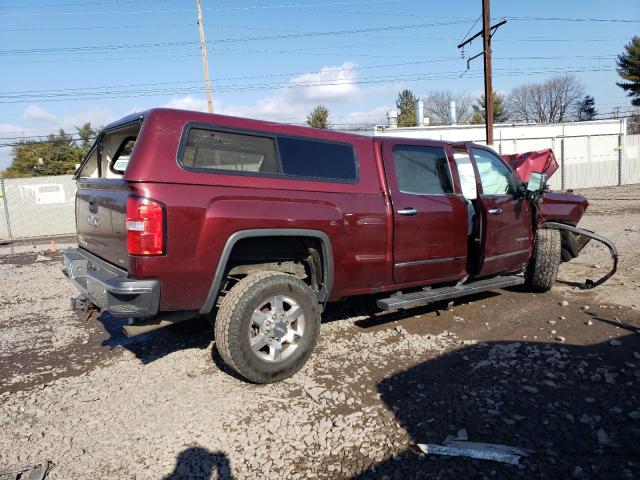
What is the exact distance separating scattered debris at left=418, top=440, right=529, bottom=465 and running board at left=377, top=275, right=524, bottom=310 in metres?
1.61

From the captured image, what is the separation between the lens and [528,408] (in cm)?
321

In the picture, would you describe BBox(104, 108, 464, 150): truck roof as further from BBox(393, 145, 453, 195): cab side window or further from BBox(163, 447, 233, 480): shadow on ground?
BBox(163, 447, 233, 480): shadow on ground

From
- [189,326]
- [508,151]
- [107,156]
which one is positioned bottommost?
[189,326]

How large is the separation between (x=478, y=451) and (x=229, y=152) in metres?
2.64

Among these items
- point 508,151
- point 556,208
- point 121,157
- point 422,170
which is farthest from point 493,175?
point 508,151

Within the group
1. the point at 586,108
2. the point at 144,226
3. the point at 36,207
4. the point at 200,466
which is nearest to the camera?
the point at 200,466

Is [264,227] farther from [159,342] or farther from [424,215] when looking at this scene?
[159,342]

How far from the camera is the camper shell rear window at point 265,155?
3.45 meters

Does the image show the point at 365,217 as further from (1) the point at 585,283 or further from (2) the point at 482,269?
(1) the point at 585,283

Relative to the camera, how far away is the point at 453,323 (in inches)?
198

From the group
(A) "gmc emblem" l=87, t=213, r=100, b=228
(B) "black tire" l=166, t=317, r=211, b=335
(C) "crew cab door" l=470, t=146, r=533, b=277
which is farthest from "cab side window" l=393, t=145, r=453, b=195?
(A) "gmc emblem" l=87, t=213, r=100, b=228

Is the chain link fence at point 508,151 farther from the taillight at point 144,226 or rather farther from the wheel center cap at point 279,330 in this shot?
the wheel center cap at point 279,330

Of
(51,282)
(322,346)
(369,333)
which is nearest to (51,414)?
(322,346)

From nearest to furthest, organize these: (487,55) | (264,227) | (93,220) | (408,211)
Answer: (264,227), (93,220), (408,211), (487,55)
